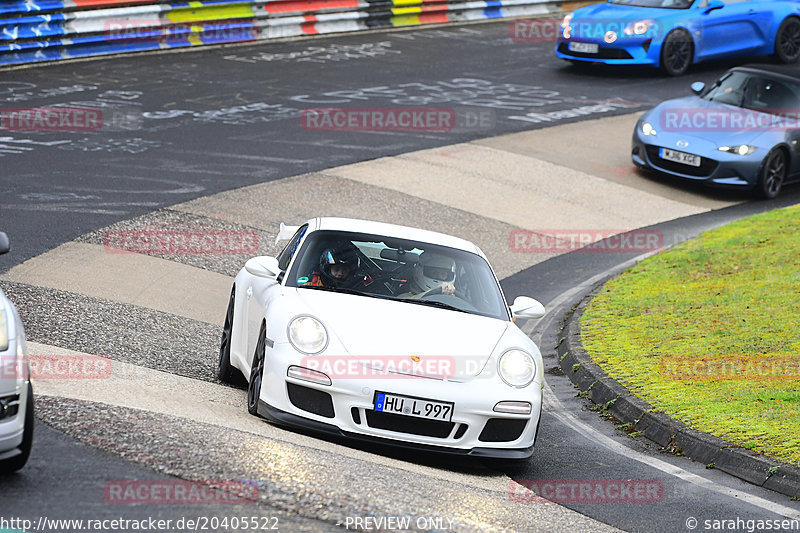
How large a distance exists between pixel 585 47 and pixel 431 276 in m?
15.5

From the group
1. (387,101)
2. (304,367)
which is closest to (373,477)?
(304,367)

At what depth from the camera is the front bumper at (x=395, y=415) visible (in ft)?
22.5

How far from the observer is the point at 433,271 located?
26.7ft

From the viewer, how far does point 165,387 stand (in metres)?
7.77

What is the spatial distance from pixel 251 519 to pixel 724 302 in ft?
22.8

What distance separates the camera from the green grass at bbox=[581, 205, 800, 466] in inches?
325

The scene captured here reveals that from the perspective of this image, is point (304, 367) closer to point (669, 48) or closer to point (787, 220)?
point (787, 220)

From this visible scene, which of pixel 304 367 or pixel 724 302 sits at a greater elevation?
pixel 304 367

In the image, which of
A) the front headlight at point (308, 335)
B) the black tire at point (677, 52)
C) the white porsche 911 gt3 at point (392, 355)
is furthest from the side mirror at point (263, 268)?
the black tire at point (677, 52)

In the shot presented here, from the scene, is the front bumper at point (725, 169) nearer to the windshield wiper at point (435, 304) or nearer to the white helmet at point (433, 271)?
the white helmet at point (433, 271)

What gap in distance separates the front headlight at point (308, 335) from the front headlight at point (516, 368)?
3.65 ft

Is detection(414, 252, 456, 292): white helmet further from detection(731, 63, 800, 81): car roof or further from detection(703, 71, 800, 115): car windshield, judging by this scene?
detection(731, 63, 800, 81): car roof

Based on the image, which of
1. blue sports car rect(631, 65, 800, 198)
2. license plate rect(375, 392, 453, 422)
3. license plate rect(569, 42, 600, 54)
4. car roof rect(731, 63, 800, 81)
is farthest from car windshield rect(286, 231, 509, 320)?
license plate rect(569, 42, 600, 54)

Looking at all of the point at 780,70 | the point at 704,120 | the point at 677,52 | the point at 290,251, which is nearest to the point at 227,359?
the point at 290,251
